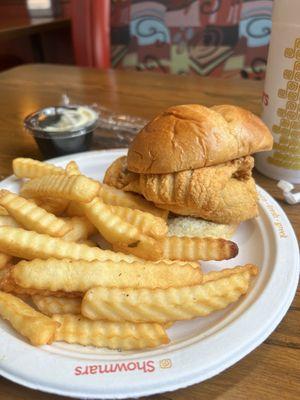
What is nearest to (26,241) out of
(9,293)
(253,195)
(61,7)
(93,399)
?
(9,293)

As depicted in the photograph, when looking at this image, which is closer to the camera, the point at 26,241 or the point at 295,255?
the point at 26,241

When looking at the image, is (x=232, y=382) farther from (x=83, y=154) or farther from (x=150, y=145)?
(x=83, y=154)

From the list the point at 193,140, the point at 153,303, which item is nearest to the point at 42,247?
the point at 153,303

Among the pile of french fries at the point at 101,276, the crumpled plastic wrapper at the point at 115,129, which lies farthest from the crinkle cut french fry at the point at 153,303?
the crumpled plastic wrapper at the point at 115,129

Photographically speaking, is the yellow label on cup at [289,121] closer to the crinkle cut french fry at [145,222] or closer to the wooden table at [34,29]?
the crinkle cut french fry at [145,222]

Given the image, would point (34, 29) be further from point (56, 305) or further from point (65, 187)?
point (56, 305)
